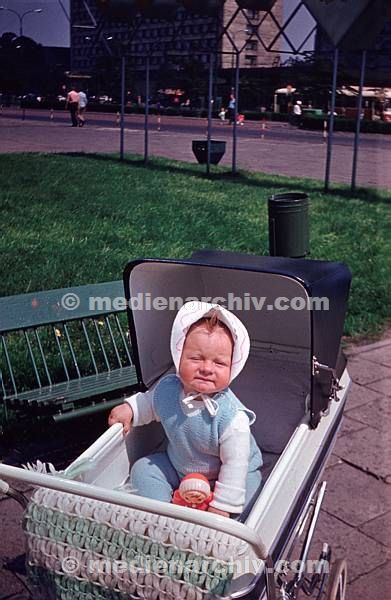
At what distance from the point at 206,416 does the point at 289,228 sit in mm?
3252

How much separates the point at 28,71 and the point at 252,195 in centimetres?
466

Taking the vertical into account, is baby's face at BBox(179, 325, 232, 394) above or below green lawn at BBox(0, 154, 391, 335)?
above

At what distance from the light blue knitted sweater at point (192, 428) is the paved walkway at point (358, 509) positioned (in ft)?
2.67

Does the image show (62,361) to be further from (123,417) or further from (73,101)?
(73,101)

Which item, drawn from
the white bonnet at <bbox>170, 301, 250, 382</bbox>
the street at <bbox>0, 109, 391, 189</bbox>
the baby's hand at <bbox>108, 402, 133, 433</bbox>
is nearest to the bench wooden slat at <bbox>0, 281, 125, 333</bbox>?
the baby's hand at <bbox>108, 402, 133, 433</bbox>

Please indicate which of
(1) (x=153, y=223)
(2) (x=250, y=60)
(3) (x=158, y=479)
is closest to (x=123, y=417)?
(3) (x=158, y=479)

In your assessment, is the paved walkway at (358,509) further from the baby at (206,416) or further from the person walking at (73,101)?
the person walking at (73,101)

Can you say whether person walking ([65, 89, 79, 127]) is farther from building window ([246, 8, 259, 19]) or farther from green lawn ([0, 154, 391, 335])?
building window ([246, 8, 259, 19])

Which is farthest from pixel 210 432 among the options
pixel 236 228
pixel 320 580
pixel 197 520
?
pixel 236 228

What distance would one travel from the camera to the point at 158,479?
278 cm

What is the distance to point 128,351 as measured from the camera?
5145mm

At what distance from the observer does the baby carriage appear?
2.01 meters

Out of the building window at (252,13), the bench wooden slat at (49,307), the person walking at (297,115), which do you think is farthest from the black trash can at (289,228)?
the person walking at (297,115)

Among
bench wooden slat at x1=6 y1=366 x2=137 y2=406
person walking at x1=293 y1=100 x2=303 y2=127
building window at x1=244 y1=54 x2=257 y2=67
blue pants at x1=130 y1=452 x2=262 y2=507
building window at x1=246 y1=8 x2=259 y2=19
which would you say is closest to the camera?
blue pants at x1=130 y1=452 x2=262 y2=507
